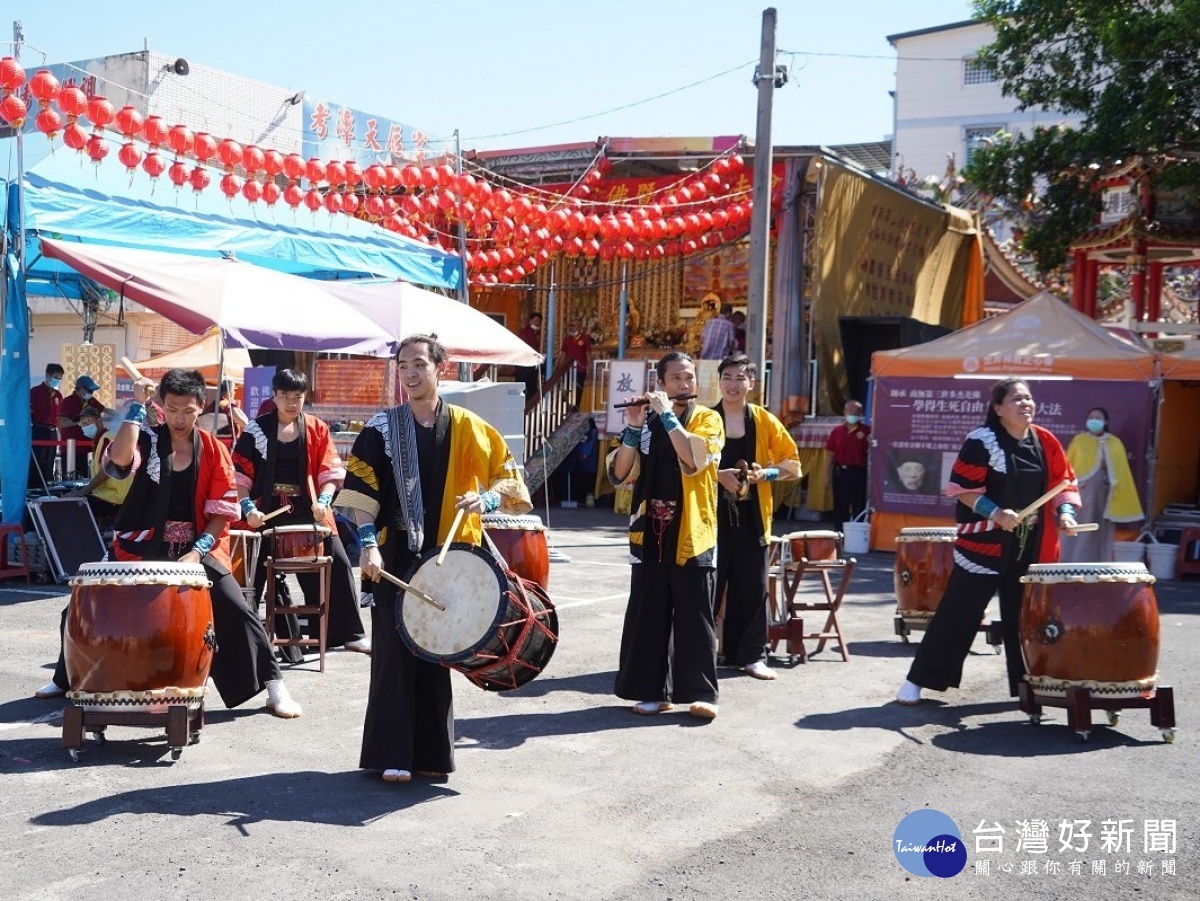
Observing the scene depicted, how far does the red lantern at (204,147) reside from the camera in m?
12.5

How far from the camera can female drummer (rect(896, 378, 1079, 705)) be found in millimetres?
6719

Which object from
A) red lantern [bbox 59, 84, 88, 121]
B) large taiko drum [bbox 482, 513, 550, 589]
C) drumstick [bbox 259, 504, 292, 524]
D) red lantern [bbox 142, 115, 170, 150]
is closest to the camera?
drumstick [bbox 259, 504, 292, 524]

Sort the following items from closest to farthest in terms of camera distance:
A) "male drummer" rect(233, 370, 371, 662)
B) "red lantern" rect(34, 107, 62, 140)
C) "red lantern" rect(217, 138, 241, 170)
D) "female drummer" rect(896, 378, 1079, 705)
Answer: "female drummer" rect(896, 378, 1079, 705), "male drummer" rect(233, 370, 371, 662), "red lantern" rect(34, 107, 62, 140), "red lantern" rect(217, 138, 241, 170)

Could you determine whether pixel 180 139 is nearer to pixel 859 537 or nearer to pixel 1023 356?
pixel 859 537

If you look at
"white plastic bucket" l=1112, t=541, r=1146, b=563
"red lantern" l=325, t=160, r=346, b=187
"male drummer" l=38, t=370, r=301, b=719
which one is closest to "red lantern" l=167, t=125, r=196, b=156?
"red lantern" l=325, t=160, r=346, b=187

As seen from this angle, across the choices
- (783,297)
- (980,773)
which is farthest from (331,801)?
(783,297)

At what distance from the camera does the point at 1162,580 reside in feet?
43.7

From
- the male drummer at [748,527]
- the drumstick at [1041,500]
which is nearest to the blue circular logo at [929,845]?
the drumstick at [1041,500]

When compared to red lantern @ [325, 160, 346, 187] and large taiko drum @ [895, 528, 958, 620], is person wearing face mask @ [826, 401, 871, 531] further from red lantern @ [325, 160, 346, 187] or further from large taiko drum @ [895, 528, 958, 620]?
large taiko drum @ [895, 528, 958, 620]

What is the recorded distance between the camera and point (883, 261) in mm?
20438

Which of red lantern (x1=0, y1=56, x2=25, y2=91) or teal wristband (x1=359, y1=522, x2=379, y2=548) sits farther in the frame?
red lantern (x1=0, y1=56, x2=25, y2=91)

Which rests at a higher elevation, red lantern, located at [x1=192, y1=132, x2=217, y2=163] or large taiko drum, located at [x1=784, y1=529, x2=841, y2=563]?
red lantern, located at [x1=192, y1=132, x2=217, y2=163]

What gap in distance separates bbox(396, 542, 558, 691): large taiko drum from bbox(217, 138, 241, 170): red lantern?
8.70 meters

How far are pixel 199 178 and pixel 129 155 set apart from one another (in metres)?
0.84
